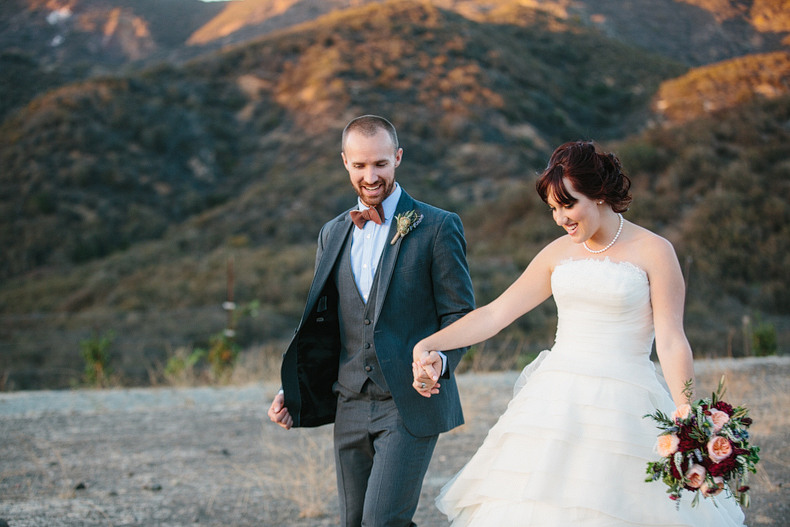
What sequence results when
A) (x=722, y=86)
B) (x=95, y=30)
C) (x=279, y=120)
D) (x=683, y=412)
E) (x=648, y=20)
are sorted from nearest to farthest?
(x=683, y=412), (x=722, y=86), (x=279, y=120), (x=95, y=30), (x=648, y=20)

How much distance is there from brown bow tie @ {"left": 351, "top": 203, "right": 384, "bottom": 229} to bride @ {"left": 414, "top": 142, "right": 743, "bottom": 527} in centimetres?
59

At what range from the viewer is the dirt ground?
4738mm

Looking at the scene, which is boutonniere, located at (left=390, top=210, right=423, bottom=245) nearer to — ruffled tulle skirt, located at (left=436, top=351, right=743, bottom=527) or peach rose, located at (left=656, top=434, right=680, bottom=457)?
ruffled tulle skirt, located at (left=436, top=351, right=743, bottom=527)

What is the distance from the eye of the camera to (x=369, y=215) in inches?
113

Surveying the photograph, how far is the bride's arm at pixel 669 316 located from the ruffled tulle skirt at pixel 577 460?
0.24m

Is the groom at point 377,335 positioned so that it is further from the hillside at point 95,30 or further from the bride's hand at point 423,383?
the hillside at point 95,30

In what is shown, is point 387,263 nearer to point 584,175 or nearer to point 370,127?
point 370,127

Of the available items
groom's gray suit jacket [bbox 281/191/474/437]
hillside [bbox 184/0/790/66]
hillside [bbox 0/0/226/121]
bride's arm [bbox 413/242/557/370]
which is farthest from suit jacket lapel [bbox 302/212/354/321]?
hillside [bbox 0/0/226/121]

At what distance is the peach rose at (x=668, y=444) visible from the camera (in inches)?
80.0

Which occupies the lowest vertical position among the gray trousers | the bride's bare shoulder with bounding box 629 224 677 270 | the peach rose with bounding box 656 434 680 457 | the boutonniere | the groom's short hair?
the gray trousers

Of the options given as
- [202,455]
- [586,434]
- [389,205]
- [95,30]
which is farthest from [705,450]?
[95,30]

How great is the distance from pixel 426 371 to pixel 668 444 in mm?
895

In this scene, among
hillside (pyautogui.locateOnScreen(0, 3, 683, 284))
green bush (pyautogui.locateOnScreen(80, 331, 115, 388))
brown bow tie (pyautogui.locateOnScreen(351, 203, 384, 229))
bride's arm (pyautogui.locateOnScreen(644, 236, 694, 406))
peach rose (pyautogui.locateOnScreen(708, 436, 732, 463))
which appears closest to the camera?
peach rose (pyautogui.locateOnScreen(708, 436, 732, 463))

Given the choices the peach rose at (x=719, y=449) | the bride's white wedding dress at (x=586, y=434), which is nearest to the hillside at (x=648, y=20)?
the bride's white wedding dress at (x=586, y=434)
